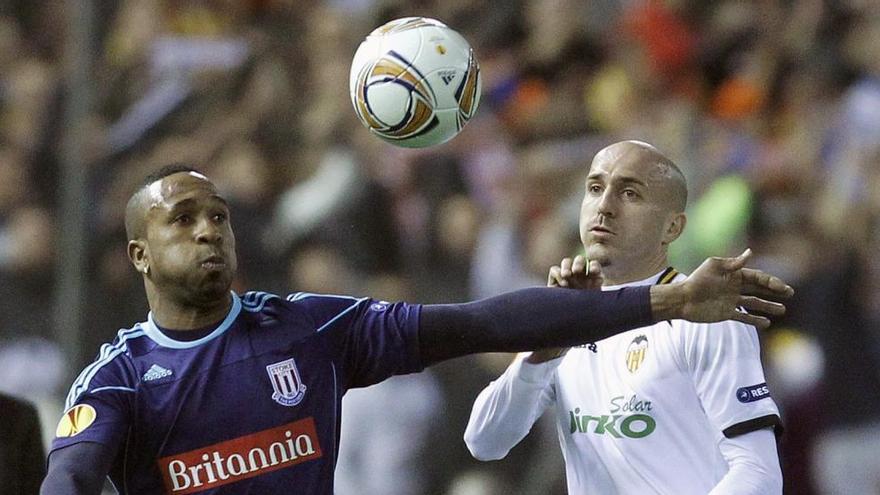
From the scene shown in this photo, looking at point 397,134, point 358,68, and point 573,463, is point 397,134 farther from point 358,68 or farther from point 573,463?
point 573,463

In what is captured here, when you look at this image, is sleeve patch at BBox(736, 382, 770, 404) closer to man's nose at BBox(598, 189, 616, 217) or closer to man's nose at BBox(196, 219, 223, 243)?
man's nose at BBox(598, 189, 616, 217)

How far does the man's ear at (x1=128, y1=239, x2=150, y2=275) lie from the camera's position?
4.97 meters

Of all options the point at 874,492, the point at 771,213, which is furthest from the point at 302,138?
the point at 874,492

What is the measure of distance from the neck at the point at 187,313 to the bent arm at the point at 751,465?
165 centimetres

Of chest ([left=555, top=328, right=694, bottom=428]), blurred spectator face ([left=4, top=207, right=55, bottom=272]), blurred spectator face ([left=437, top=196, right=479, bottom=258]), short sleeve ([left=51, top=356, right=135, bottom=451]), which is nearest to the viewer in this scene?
short sleeve ([left=51, top=356, right=135, bottom=451])

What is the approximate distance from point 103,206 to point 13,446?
12.0 ft

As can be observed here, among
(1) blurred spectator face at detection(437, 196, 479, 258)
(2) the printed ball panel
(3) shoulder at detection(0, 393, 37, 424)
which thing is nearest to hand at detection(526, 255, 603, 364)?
(2) the printed ball panel

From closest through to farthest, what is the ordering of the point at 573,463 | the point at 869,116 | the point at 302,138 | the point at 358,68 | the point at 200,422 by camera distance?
1. the point at 200,422
2. the point at 573,463
3. the point at 358,68
4. the point at 869,116
5. the point at 302,138

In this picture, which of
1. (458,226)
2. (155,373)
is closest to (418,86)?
(155,373)

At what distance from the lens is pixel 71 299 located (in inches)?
376

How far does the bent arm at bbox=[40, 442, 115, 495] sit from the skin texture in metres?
0.55

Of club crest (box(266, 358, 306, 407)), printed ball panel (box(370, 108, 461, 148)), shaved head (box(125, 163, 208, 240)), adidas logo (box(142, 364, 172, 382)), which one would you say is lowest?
club crest (box(266, 358, 306, 407))

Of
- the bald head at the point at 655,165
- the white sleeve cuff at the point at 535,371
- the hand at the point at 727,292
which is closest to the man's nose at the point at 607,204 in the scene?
the bald head at the point at 655,165

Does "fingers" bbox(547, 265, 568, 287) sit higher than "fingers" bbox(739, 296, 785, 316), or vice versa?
"fingers" bbox(547, 265, 568, 287)
